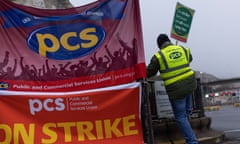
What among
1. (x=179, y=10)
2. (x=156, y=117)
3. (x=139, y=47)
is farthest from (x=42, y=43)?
(x=179, y=10)

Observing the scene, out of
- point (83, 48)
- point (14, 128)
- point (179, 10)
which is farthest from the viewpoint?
point (179, 10)

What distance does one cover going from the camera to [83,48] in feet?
17.4

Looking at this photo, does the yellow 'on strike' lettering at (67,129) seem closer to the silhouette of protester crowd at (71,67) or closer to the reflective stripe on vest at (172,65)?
the silhouette of protester crowd at (71,67)

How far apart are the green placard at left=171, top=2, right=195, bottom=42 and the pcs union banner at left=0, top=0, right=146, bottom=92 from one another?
3.48 metres

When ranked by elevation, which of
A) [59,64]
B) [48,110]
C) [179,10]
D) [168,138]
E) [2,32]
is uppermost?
[179,10]

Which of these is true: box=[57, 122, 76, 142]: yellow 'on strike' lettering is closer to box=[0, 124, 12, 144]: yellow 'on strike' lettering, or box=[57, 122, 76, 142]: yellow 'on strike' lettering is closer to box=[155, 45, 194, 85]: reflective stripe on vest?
box=[0, 124, 12, 144]: yellow 'on strike' lettering

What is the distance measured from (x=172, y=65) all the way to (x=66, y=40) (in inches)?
71.2

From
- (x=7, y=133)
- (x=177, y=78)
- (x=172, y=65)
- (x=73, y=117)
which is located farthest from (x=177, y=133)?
(x=7, y=133)

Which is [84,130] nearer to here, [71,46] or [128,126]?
[128,126]

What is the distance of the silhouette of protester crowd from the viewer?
5059 millimetres

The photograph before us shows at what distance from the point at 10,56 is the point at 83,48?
887 mm

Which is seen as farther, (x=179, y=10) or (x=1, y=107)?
(x=179, y=10)

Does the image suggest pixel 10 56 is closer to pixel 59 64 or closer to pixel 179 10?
pixel 59 64

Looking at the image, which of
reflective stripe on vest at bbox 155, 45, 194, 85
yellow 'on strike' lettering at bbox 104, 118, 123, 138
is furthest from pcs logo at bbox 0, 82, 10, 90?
reflective stripe on vest at bbox 155, 45, 194, 85
